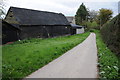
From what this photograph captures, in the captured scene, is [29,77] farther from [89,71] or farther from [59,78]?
[89,71]

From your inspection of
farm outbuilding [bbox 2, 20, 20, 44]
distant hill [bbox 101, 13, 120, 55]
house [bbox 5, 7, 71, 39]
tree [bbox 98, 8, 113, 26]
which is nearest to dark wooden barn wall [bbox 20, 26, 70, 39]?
house [bbox 5, 7, 71, 39]

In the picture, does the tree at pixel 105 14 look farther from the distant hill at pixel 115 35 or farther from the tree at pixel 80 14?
the distant hill at pixel 115 35

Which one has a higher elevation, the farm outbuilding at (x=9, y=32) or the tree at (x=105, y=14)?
the tree at (x=105, y=14)

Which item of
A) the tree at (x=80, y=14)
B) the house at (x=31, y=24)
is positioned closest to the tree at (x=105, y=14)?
the tree at (x=80, y=14)

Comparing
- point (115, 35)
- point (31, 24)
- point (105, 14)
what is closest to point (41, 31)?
point (31, 24)

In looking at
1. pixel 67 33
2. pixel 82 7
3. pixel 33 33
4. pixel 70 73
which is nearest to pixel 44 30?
pixel 33 33

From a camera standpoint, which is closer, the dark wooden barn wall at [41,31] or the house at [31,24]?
the house at [31,24]

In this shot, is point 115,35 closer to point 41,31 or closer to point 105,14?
point 41,31

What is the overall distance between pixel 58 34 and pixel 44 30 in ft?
16.7

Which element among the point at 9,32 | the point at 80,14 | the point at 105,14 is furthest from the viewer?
the point at 80,14

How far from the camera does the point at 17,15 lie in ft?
64.6

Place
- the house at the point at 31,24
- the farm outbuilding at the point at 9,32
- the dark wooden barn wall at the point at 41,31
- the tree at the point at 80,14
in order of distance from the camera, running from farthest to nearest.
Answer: the tree at the point at 80,14 → the dark wooden barn wall at the point at 41,31 → the house at the point at 31,24 → the farm outbuilding at the point at 9,32

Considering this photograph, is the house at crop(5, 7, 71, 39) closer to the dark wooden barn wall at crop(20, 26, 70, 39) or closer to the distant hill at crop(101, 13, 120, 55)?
the dark wooden barn wall at crop(20, 26, 70, 39)

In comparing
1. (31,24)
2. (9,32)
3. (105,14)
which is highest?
(105,14)
